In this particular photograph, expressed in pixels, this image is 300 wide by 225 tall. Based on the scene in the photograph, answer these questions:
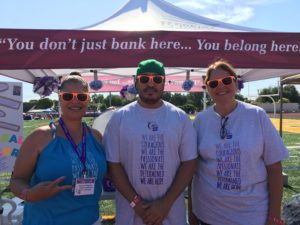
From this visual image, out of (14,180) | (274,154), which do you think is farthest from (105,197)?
(274,154)

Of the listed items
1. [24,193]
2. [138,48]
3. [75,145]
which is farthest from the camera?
[138,48]

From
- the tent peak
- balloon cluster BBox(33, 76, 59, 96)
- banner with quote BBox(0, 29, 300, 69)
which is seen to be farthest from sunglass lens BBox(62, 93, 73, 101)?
balloon cluster BBox(33, 76, 59, 96)

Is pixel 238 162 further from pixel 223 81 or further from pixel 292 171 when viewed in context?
pixel 292 171

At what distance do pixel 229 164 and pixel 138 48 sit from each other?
206 centimetres

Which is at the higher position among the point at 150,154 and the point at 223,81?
the point at 223,81

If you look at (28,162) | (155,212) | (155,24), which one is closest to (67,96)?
(28,162)

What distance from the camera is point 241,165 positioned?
2.41 metres

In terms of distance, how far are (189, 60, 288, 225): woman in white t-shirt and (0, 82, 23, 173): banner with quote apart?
302cm

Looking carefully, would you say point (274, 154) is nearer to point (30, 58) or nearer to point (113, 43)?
point (113, 43)

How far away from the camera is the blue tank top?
87.5 inches

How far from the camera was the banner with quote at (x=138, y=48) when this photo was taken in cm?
387

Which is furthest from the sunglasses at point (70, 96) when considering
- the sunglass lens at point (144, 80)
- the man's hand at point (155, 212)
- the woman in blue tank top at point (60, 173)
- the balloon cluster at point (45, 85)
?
the balloon cluster at point (45, 85)

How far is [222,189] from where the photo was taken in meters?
2.45

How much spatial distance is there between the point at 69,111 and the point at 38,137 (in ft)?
0.85
